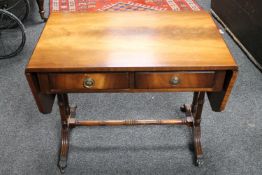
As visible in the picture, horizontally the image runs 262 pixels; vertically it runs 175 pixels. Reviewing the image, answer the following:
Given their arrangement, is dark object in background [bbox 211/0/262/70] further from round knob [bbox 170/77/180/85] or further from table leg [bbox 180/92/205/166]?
round knob [bbox 170/77/180/85]

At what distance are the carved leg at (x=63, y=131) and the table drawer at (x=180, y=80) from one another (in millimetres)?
559

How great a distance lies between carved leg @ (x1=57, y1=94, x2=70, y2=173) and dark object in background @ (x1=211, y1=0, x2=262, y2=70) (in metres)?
1.62

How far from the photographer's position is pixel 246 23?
2.55 m

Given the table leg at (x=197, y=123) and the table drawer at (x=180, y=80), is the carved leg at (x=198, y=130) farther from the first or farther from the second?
the table drawer at (x=180, y=80)

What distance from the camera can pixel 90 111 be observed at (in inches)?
80.0

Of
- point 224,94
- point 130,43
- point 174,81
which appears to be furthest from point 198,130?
point 130,43

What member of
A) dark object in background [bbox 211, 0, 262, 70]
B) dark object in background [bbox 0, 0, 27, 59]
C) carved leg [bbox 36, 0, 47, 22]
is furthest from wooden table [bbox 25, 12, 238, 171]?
carved leg [bbox 36, 0, 47, 22]

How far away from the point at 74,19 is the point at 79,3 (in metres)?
2.18

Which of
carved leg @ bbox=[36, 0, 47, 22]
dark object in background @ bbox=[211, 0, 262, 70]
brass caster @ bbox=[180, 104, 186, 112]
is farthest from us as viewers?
carved leg @ bbox=[36, 0, 47, 22]

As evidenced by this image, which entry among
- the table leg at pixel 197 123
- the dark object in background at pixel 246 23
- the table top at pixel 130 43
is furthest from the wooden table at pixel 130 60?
the dark object in background at pixel 246 23

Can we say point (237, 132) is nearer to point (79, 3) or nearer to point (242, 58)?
point (242, 58)

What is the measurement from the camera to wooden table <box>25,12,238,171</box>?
3.84 feet

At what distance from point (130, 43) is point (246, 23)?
1.63 m

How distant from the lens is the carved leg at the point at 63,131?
5.28ft
